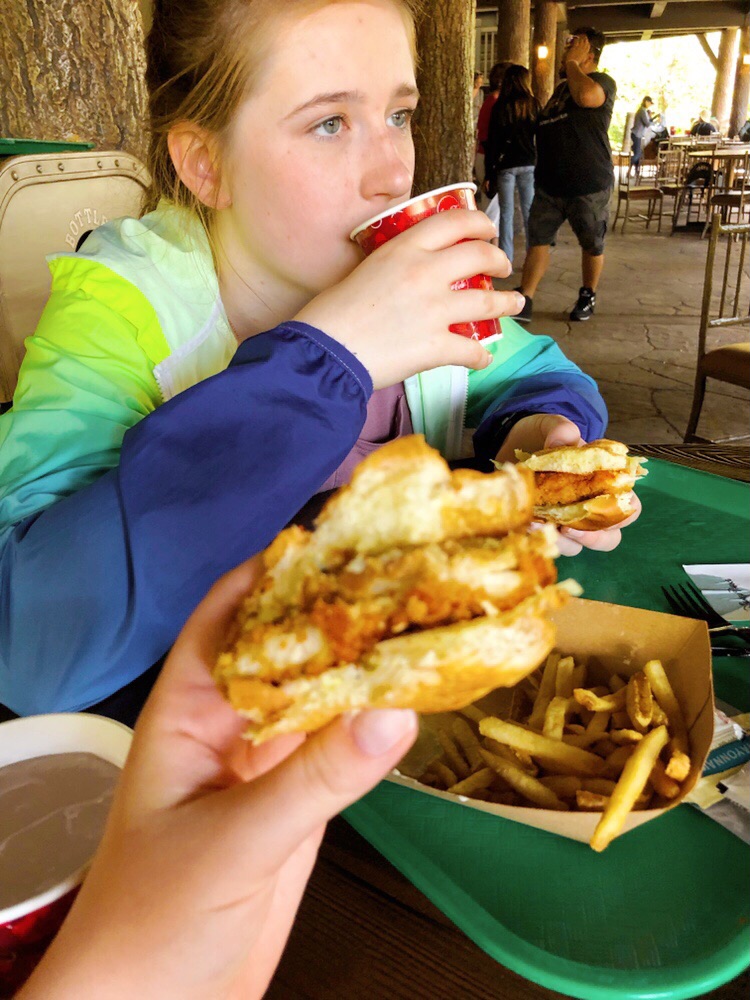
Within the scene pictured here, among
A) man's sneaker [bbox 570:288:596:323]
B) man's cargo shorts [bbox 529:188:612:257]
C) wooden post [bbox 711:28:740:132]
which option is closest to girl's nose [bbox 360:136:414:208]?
man's cargo shorts [bbox 529:188:612:257]

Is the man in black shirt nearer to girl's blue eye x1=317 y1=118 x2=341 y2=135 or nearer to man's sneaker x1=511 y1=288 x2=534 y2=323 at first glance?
man's sneaker x1=511 y1=288 x2=534 y2=323

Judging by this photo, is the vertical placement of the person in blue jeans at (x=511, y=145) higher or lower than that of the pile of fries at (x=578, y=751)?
higher

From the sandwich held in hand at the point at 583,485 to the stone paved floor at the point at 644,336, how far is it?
3214 millimetres

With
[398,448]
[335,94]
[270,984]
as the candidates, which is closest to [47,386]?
[335,94]

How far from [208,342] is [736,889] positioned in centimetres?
121

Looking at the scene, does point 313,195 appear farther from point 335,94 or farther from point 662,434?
point 662,434

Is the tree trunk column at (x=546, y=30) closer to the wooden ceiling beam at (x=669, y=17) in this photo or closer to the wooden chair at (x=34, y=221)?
the wooden ceiling beam at (x=669, y=17)

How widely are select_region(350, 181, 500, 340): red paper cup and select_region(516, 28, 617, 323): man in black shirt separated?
5.39m

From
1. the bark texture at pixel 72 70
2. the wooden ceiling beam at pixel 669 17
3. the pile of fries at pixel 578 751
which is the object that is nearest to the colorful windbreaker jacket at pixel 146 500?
the pile of fries at pixel 578 751

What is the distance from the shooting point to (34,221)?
166 centimetres

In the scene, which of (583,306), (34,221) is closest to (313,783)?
(34,221)

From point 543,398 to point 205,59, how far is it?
3.07ft

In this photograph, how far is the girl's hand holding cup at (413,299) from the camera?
981mm

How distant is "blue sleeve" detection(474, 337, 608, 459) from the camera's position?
1571 millimetres
